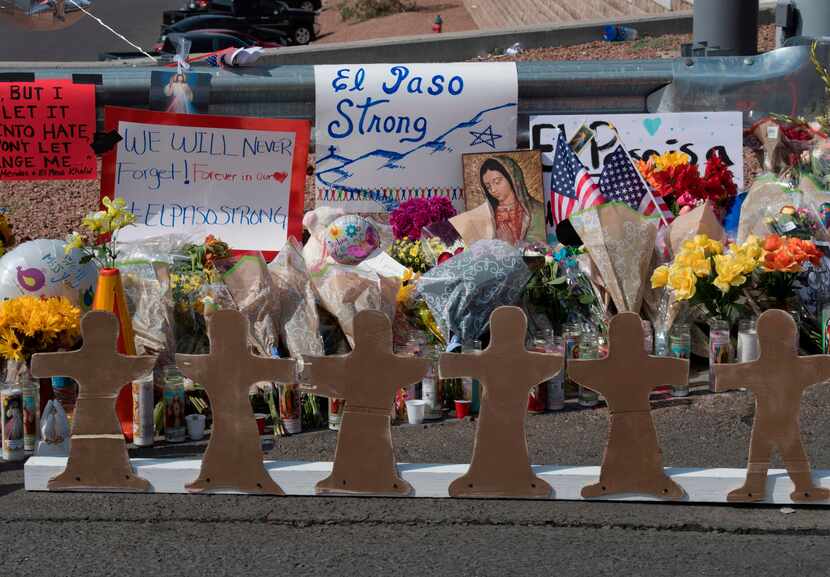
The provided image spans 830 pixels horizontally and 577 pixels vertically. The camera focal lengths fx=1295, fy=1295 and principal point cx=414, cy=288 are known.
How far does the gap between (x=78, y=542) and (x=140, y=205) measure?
3070 mm

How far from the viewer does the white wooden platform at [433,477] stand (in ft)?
15.3

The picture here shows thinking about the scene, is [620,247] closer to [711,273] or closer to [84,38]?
[711,273]

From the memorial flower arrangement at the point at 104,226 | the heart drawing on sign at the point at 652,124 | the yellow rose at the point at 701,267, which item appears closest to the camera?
the memorial flower arrangement at the point at 104,226

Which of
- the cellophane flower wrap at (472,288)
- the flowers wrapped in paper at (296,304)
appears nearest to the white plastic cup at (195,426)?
the flowers wrapped in paper at (296,304)

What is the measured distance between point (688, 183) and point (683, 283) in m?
1.13

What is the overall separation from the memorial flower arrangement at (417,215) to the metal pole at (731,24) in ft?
15.6

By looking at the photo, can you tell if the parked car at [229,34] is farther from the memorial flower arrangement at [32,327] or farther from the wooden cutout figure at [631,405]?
the wooden cutout figure at [631,405]

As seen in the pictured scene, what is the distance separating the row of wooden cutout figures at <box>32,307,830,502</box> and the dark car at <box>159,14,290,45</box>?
19545 millimetres

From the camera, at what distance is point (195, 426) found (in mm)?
5523

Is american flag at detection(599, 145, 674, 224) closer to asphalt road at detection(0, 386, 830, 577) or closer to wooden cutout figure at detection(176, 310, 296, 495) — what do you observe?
asphalt road at detection(0, 386, 830, 577)

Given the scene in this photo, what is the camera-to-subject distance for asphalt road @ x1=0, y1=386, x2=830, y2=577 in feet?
13.8

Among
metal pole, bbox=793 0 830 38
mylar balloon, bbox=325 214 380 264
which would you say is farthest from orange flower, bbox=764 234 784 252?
metal pole, bbox=793 0 830 38

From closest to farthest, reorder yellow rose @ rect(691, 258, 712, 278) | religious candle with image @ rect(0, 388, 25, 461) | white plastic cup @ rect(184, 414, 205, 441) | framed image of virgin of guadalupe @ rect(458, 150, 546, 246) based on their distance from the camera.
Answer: religious candle with image @ rect(0, 388, 25, 461) < white plastic cup @ rect(184, 414, 205, 441) < yellow rose @ rect(691, 258, 712, 278) < framed image of virgin of guadalupe @ rect(458, 150, 546, 246)

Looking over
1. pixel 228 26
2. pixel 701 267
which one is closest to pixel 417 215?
pixel 701 267
